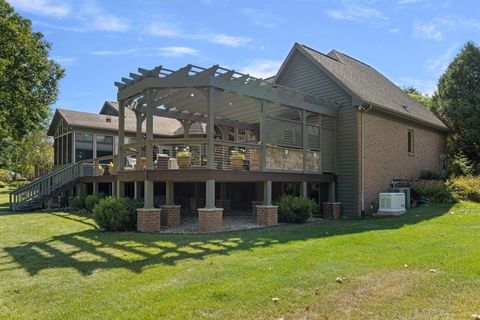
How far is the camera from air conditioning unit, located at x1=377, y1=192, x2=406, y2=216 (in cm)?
1406

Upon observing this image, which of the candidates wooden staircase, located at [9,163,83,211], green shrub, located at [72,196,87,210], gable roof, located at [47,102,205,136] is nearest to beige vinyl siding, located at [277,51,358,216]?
gable roof, located at [47,102,205,136]

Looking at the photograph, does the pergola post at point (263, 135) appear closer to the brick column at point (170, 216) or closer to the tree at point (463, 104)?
the brick column at point (170, 216)

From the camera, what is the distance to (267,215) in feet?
39.4

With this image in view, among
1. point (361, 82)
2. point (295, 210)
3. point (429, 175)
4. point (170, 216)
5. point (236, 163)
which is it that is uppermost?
point (361, 82)

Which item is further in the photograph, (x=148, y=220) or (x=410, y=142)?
(x=410, y=142)

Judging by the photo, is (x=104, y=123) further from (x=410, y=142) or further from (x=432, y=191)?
(x=432, y=191)

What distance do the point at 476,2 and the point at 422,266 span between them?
9243 mm

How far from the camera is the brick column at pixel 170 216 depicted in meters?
12.2

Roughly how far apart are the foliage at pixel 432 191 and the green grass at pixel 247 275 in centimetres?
556

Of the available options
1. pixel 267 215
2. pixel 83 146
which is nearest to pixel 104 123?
pixel 83 146

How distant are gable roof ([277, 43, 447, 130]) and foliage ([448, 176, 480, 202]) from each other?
3.43 m

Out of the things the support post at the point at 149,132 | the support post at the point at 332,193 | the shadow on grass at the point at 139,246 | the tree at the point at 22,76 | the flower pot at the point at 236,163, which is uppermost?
the tree at the point at 22,76

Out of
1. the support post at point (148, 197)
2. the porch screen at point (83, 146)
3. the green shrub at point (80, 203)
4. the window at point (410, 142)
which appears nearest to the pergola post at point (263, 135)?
the support post at point (148, 197)

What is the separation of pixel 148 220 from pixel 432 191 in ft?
36.4
